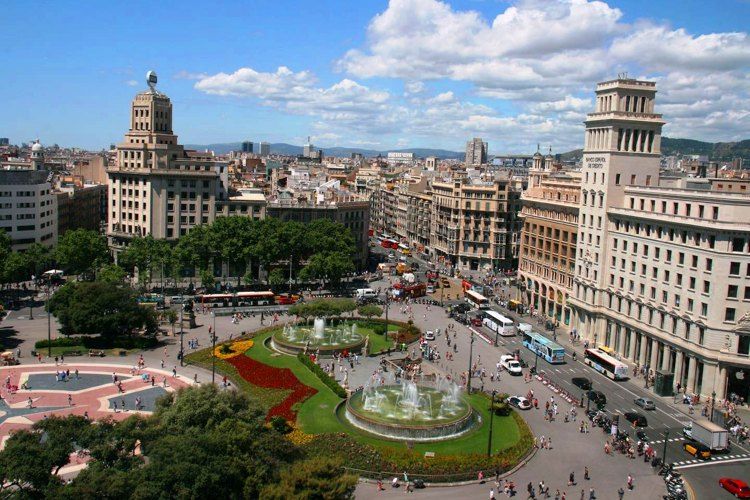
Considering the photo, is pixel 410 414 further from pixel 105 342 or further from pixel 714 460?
pixel 105 342

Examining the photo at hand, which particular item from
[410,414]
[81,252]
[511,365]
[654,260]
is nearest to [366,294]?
[511,365]

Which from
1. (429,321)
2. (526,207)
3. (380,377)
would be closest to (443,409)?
(380,377)

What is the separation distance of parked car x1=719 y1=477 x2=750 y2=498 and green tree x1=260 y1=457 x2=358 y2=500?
28.2 m

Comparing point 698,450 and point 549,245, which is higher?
point 549,245

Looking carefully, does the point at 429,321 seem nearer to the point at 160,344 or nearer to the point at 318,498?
the point at 160,344

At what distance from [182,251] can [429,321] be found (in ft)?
127

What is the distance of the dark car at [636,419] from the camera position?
57188mm

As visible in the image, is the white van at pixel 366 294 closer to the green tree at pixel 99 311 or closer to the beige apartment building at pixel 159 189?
the beige apartment building at pixel 159 189

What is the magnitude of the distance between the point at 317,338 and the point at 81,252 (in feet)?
148

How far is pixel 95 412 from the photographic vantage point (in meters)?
56.5

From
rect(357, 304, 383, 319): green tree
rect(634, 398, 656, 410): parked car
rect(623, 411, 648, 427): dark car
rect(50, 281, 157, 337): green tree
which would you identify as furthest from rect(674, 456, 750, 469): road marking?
rect(50, 281, 157, 337): green tree

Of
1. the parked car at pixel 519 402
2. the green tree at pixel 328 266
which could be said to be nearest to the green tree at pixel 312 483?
the parked car at pixel 519 402

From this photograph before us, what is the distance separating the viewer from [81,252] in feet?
334

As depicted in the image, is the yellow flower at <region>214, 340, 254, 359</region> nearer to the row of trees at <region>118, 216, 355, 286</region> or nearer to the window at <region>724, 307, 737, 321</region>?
the row of trees at <region>118, 216, 355, 286</region>
